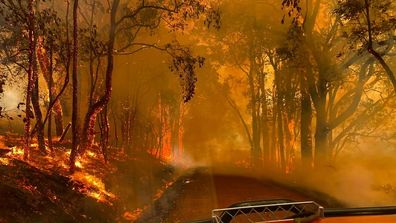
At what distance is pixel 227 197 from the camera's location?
50.1ft

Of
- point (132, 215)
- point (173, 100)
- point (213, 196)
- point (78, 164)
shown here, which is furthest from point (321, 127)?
point (173, 100)

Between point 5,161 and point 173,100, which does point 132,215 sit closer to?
point 5,161

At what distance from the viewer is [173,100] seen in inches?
945

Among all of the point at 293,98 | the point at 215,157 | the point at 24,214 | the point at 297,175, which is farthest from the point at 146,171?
the point at 215,157

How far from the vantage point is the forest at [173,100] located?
1083 centimetres

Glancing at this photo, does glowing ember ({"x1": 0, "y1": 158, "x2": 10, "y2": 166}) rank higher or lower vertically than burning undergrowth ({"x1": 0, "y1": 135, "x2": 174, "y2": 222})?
higher

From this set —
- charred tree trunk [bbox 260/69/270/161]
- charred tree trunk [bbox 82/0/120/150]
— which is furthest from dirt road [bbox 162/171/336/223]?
charred tree trunk [bbox 260/69/270/161]

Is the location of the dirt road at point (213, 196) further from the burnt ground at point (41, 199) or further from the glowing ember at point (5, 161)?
the glowing ember at point (5, 161)

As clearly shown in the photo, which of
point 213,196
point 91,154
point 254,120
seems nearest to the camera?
point 91,154

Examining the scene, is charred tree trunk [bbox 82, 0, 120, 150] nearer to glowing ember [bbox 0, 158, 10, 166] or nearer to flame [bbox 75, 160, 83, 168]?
flame [bbox 75, 160, 83, 168]

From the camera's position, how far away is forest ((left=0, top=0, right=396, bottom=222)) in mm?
10828

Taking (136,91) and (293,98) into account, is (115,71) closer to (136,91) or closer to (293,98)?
(136,91)

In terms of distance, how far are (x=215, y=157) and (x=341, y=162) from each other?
14806 mm

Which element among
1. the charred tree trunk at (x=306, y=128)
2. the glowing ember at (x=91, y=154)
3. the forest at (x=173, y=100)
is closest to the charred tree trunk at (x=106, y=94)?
the forest at (x=173, y=100)
